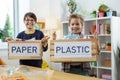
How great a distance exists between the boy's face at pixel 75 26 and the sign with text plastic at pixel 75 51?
14 cm

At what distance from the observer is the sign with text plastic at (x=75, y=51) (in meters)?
2.06

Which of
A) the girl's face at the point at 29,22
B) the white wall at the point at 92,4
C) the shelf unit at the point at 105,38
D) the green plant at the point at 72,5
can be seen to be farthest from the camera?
the green plant at the point at 72,5

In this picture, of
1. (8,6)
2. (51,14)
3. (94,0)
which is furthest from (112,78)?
(8,6)

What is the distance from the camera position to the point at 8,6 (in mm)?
5375

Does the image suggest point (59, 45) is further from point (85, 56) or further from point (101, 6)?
point (101, 6)

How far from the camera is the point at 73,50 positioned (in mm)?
2084

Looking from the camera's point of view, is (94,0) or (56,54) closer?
(56,54)

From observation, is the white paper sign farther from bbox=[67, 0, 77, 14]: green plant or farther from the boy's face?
bbox=[67, 0, 77, 14]: green plant

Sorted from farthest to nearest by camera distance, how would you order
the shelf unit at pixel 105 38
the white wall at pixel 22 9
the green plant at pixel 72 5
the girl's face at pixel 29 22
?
the white wall at pixel 22 9 → the green plant at pixel 72 5 → the shelf unit at pixel 105 38 → the girl's face at pixel 29 22

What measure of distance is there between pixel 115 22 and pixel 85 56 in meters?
2.40

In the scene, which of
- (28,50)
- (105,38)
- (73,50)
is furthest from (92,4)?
(73,50)

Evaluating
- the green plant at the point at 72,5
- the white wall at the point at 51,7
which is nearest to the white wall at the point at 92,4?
the white wall at the point at 51,7

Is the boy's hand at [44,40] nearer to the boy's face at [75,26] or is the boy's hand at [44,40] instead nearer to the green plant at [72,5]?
the boy's face at [75,26]

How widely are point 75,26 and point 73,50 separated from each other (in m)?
0.26
